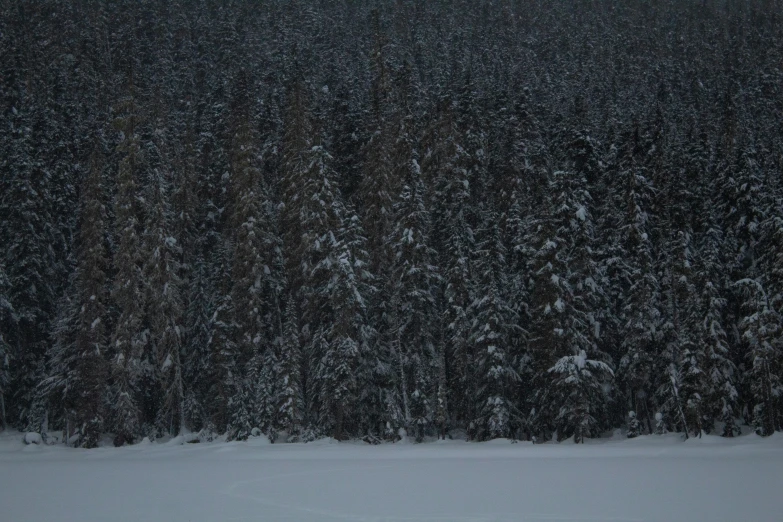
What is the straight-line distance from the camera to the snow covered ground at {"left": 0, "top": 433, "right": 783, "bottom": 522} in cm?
995

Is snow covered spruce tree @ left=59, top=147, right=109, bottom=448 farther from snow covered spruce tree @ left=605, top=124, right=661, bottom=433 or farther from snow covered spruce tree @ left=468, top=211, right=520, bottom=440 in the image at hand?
snow covered spruce tree @ left=605, top=124, right=661, bottom=433

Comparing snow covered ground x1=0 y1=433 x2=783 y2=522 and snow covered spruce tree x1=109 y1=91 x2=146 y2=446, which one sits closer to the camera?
snow covered ground x1=0 y1=433 x2=783 y2=522

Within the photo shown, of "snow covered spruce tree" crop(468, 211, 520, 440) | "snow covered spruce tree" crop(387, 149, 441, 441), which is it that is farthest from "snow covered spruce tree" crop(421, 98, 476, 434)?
"snow covered spruce tree" crop(387, 149, 441, 441)

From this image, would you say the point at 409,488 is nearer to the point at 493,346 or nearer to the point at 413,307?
the point at 493,346

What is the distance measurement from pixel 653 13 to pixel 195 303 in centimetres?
13154

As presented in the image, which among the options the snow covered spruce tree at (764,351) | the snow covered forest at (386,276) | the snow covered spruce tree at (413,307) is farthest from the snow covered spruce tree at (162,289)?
the snow covered spruce tree at (764,351)

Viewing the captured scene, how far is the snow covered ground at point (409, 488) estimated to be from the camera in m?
9.95

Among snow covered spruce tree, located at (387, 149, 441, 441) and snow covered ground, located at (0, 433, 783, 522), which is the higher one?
snow covered spruce tree, located at (387, 149, 441, 441)

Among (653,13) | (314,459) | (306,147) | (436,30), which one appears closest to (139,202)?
(306,147)

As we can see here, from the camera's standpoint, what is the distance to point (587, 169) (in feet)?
116

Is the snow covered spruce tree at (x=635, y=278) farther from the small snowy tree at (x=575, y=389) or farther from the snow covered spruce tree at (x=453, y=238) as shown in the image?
the snow covered spruce tree at (x=453, y=238)

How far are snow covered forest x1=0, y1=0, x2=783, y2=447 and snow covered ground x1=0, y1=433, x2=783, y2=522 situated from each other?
9.61 meters

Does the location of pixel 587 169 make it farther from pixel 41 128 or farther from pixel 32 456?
pixel 41 128

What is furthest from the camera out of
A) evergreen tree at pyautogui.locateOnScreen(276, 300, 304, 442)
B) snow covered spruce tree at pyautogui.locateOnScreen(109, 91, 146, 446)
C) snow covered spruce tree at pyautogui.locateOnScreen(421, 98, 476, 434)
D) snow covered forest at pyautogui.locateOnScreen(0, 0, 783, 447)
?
snow covered spruce tree at pyautogui.locateOnScreen(421, 98, 476, 434)
